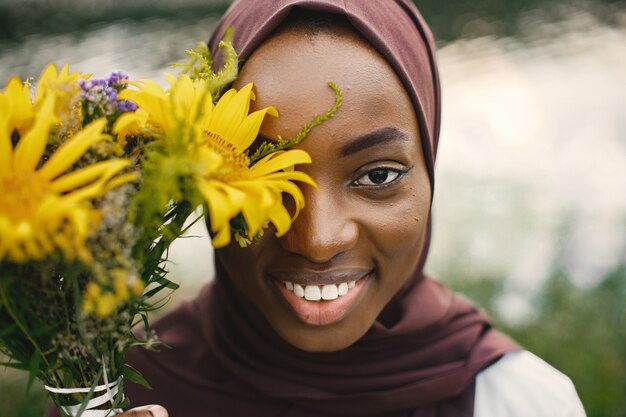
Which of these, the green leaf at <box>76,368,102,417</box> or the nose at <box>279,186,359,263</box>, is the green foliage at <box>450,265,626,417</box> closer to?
the nose at <box>279,186,359,263</box>

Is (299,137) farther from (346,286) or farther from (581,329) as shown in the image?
(581,329)

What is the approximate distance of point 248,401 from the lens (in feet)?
5.79

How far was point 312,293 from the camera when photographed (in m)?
1.49

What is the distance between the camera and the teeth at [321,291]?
1.48 m

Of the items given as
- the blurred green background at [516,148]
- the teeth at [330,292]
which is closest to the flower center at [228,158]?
the teeth at [330,292]

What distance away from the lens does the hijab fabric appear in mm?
1720

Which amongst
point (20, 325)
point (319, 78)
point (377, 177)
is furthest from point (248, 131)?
point (20, 325)

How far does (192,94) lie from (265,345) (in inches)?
31.1

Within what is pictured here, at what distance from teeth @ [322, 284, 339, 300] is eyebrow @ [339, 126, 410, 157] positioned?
289mm

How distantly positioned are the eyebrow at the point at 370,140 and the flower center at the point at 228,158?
211 millimetres

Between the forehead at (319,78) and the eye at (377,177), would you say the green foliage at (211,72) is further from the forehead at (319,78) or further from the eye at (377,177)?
the eye at (377,177)

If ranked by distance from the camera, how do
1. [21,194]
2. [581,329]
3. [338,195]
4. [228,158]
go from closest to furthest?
1. [21,194]
2. [228,158]
3. [338,195]
4. [581,329]

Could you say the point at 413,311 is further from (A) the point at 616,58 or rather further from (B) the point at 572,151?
(A) the point at 616,58

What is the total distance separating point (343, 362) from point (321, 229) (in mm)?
521
